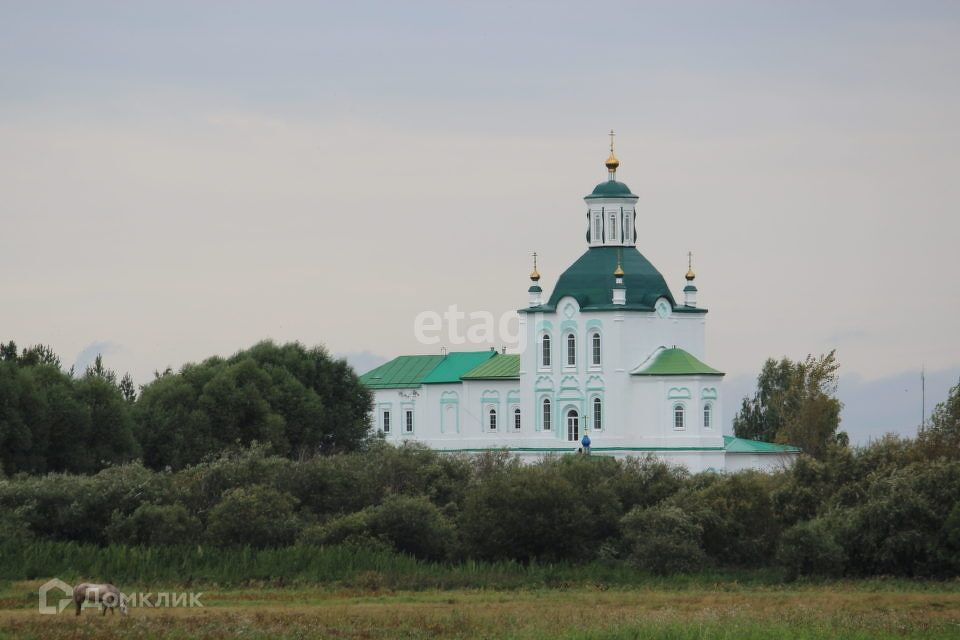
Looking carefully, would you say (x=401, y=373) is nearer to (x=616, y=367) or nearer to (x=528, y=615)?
(x=616, y=367)

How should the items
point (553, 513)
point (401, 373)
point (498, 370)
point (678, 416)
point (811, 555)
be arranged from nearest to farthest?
1. point (811, 555)
2. point (553, 513)
3. point (678, 416)
4. point (498, 370)
5. point (401, 373)

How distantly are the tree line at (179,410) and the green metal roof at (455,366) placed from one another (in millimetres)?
14500

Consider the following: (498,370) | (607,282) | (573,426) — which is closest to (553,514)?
(573,426)

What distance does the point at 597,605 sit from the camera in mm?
30297

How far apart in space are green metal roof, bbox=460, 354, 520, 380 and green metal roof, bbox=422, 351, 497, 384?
42.6 inches

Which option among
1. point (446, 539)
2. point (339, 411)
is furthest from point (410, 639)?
point (339, 411)

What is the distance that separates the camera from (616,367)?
6850cm

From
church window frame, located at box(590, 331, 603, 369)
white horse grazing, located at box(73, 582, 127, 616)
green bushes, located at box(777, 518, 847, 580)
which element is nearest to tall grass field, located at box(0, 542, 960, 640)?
white horse grazing, located at box(73, 582, 127, 616)

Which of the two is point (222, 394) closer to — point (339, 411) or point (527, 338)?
point (339, 411)

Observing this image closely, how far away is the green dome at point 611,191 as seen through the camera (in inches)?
2763

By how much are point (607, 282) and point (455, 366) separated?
11.1m

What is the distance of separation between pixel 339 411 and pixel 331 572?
27730mm

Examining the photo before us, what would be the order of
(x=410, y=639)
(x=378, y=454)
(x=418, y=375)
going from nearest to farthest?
(x=410, y=639)
(x=378, y=454)
(x=418, y=375)

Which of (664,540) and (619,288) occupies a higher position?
(619,288)
